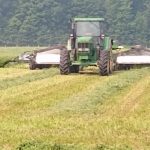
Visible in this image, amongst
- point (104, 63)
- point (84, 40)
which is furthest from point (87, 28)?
point (104, 63)

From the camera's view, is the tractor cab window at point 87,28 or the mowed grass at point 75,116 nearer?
the mowed grass at point 75,116

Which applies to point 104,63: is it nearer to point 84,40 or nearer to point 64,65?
point 84,40

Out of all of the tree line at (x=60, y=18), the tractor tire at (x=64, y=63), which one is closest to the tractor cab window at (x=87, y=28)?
the tractor tire at (x=64, y=63)

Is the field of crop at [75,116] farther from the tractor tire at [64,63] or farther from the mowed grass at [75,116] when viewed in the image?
the tractor tire at [64,63]

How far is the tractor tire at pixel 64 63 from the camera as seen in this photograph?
25.3 metres

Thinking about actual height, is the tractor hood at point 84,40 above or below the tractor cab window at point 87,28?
below

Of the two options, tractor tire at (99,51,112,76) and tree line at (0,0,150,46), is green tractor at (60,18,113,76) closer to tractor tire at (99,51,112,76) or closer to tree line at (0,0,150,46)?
tractor tire at (99,51,112,76)

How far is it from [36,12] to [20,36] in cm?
677

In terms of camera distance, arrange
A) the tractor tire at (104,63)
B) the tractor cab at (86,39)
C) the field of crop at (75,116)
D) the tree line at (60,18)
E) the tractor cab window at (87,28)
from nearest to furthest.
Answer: the field of crop at (75,116) < the tractor tire at (104,63) < the tractor cab at (86,39) < the tractor cab window at (87,28) < the tree line at (60,18)

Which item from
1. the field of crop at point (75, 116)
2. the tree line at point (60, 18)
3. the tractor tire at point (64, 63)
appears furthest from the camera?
the tree line at point (60, 18)

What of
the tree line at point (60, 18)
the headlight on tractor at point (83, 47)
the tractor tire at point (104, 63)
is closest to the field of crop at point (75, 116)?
the tractor tire at point (104, 63)

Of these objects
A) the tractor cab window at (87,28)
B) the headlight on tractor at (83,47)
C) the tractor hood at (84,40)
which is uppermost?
the tractor cab window at (87,28)

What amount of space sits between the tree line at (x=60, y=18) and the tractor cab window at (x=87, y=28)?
58058 mm

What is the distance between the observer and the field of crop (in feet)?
33.7
